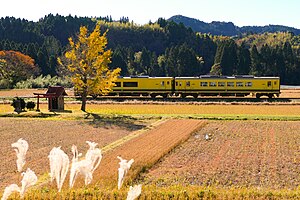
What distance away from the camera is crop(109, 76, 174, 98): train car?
4947 centimetres

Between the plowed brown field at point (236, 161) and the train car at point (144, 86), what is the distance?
25.2 meters

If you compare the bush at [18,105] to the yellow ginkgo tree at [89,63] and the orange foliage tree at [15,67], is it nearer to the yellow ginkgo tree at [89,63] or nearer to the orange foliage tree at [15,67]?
the yellow ginkgo tree at [89,63]

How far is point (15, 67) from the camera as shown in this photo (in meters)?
80.1

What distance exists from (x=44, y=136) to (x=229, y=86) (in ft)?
98.2

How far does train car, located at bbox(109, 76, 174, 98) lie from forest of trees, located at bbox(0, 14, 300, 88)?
1310cm

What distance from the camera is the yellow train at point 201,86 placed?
4772 cm

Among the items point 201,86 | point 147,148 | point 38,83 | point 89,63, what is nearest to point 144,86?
point 201,86

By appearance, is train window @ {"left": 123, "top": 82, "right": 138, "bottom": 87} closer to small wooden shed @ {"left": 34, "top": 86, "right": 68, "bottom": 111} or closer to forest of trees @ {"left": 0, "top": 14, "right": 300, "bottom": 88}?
Result: forest of trees @ {"left": 0, "top": 14, "right": 300, "bottom": 88}

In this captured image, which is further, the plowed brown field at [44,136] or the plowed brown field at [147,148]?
the plowed brown field at [44,136]

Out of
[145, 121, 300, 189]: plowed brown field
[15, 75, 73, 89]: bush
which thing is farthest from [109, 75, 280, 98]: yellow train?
[15, 75, 73, 89]: bush

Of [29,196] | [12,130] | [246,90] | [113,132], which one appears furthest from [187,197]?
[246,90]

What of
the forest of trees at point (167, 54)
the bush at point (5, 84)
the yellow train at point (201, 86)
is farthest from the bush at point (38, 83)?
the yellow train at point (201, 86)

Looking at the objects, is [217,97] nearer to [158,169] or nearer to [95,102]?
[95,102]

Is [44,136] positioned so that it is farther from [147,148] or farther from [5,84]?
[5,84]
